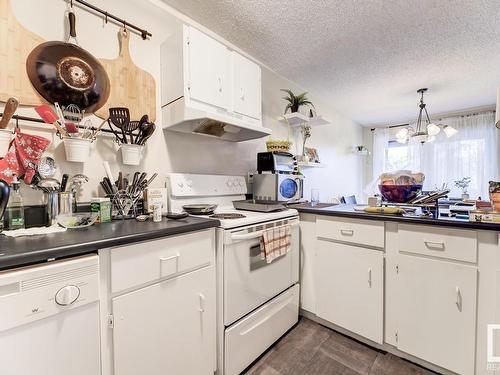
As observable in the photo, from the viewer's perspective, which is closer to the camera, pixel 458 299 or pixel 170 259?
pixel 170 259

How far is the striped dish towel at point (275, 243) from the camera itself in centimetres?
146

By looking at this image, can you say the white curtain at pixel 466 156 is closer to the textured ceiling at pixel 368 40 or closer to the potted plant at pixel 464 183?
the potted plant at pixel 464 183

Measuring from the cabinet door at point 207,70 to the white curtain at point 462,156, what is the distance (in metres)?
4.39

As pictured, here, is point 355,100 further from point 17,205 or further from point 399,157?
point 17,205

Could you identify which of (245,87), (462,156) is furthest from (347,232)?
(462,156)

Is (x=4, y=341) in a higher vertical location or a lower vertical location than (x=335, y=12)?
lower

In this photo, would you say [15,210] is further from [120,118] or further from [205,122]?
[205,122]

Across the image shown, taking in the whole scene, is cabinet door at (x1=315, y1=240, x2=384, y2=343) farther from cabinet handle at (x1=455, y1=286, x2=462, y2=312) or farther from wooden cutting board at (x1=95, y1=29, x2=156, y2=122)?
wooden cutting board at (x1=95, y1=29, x2=156, y2=122)

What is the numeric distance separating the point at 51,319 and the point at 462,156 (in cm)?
553

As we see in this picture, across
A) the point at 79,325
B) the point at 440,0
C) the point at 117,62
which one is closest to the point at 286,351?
the point at 79,325

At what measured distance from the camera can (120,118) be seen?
4.37 ft

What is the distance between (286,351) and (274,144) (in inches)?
62.2

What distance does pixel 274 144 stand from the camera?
6.93ft

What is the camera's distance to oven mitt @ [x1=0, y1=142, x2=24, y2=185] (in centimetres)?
98
